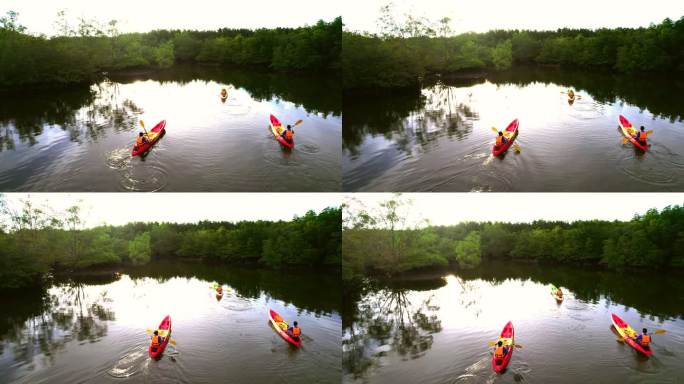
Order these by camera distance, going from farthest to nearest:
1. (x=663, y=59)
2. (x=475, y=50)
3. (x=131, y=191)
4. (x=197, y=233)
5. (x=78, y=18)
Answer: (x=663, y=59)
(x=197, y=233)
(x=78, y=18)
(x=475, y=50)
(x=131, y=191)

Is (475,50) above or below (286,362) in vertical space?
above

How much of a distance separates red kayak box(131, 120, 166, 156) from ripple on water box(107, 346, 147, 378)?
2475 millimetres

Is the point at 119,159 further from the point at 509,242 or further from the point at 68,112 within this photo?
the point at 509,242

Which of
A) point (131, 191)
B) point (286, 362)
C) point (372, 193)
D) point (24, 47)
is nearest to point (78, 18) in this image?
point (24, 47)

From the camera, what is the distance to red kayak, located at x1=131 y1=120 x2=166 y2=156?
5.24 metres

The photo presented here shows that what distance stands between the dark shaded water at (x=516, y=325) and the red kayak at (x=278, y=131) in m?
2.24

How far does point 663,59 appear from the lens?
8.31m

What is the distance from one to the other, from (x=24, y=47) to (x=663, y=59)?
35.9ft

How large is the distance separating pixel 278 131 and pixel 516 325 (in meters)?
4.45

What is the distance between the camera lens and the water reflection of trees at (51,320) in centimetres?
539

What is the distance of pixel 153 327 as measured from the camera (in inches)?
256

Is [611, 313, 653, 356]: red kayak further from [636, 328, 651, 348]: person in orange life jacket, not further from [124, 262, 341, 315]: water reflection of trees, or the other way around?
[124, 262, 341, 315]: water reflection of trees

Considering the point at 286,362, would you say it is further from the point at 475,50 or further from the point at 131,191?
the point at 475,50

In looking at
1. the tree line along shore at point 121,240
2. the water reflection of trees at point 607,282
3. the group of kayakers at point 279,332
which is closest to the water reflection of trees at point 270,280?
the tree line along shore at point 121,240
